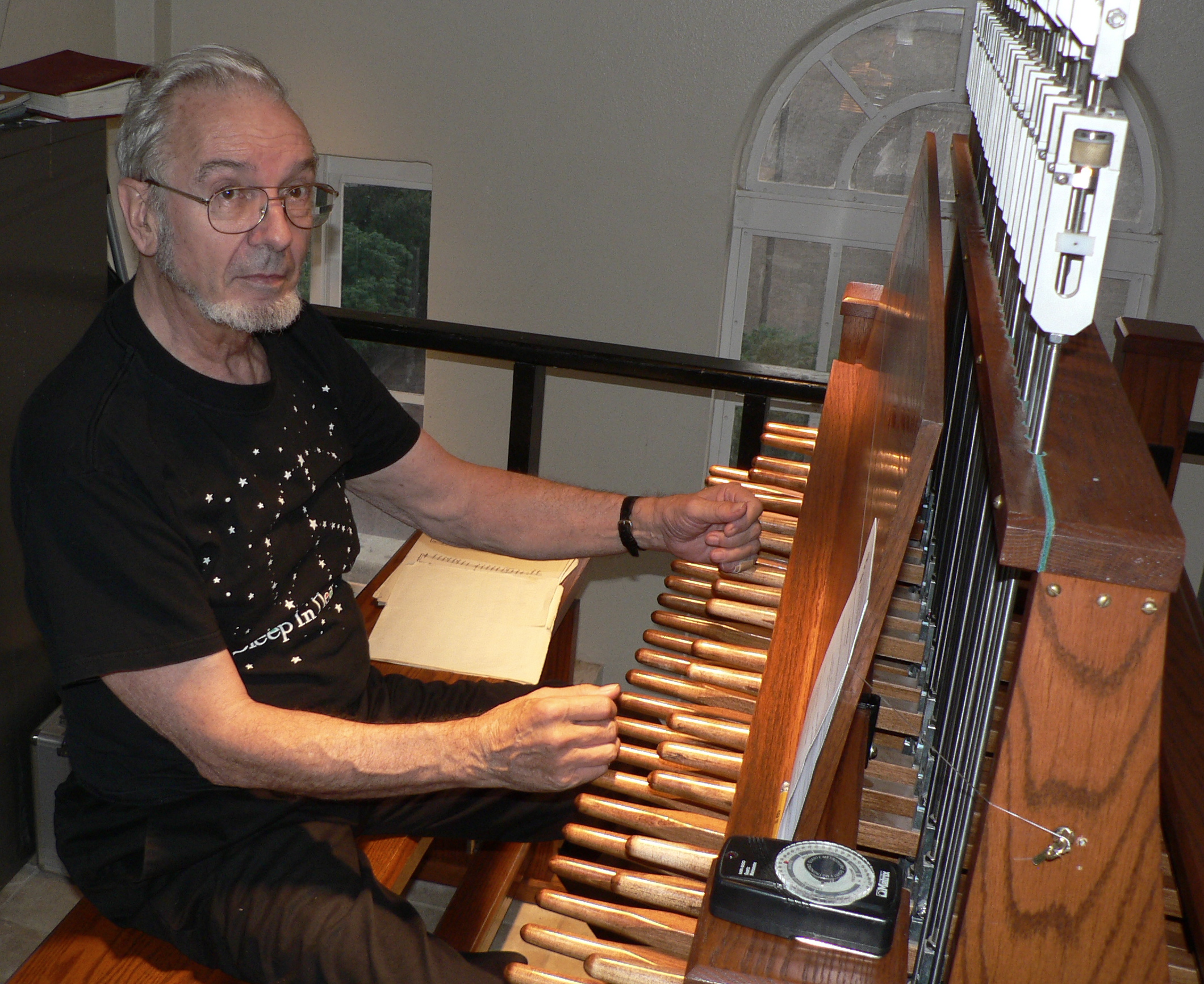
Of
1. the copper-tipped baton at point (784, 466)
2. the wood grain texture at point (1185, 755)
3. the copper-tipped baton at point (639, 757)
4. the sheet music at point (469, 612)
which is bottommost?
the sheet music at point (469, 612)

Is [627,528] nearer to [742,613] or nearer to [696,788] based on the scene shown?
[742,613]

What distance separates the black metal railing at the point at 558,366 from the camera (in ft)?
7.06

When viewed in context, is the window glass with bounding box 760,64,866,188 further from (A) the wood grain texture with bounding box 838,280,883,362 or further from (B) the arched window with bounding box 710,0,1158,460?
(A) the wood grain texture with bounding box 838,280,883,362

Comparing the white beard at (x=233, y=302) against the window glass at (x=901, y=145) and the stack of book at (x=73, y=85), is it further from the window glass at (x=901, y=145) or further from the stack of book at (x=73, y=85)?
the window glass at (x=901, y=145)

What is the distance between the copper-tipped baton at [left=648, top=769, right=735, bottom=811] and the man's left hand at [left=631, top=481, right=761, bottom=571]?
514mm

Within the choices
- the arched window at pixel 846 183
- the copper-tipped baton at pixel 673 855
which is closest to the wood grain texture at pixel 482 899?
the copper-tipped baton at pixel 673 855

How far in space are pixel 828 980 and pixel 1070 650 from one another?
11.2 inches

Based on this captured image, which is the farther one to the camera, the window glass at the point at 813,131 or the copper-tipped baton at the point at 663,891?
the window glass at the point at 813,131

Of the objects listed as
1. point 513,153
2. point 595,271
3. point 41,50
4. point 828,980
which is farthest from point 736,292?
point 828,980

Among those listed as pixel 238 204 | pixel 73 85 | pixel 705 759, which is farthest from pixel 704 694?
pixel 73 85

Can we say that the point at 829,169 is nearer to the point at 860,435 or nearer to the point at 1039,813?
the point at 860,435

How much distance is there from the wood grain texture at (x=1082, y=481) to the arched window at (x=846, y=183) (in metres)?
3.89

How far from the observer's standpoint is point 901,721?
1.21 meters

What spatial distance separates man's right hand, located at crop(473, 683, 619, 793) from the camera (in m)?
1.23
